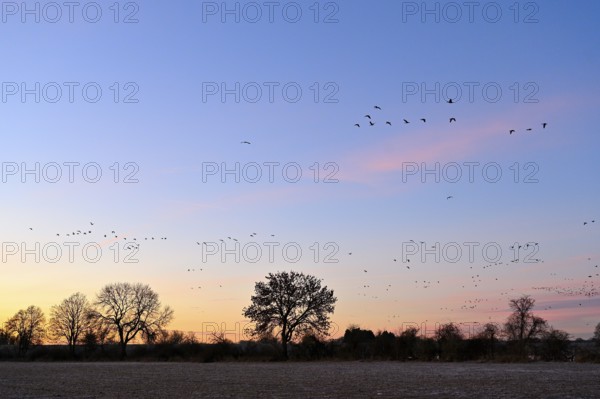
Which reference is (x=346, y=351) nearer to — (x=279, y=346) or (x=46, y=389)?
(x=279, y=346)

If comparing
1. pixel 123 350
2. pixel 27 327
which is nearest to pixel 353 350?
pixel 123 350

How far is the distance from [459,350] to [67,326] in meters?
95.8

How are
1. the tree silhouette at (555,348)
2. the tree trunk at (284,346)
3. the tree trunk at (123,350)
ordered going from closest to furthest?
1. the tree silhouette at (555,348)
2. the tree trunk at (284,346)
3. the tree trunk at (123,350)

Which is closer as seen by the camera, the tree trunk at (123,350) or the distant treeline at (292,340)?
the distant treeline at (292,340)

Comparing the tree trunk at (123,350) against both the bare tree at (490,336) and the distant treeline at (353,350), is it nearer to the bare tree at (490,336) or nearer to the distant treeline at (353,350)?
the distant treeline at (353,350)

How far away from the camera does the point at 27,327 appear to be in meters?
153

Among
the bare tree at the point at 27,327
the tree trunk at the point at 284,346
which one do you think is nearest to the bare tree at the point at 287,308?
the tree trunk at the point at 284,346

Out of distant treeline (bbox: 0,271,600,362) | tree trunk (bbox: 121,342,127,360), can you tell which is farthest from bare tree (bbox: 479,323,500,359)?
tree trunk (bbox: 121,342,127,360)

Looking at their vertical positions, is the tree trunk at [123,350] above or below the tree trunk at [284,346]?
below

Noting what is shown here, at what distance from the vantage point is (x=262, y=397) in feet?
94.3

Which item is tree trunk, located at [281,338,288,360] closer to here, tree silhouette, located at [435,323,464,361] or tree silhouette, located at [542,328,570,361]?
tree silhouette, located at [435,323,464,361]

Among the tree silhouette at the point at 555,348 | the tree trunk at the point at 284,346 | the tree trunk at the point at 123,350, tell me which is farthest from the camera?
the tree trunk at the point at 123,350

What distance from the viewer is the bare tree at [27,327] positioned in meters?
149

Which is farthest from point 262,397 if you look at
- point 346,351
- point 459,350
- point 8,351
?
point 8,351
